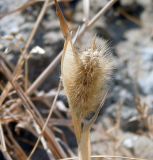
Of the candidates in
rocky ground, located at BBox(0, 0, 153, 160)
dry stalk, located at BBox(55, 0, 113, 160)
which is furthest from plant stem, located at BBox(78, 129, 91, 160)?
rocky ground, located at BBox(0, 0, 153, 160)

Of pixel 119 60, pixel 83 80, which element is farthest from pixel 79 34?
pixel 119 60

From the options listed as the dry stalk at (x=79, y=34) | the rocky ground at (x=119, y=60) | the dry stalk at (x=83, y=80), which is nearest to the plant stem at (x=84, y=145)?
the dry stalk at (x=83, y=80)

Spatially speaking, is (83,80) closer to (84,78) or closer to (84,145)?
(84,78)

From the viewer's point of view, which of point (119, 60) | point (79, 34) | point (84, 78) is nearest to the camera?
point (84, 78)

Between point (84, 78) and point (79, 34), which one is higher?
point (84, 78)

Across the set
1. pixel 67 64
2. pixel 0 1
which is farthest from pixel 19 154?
pixel 0 1

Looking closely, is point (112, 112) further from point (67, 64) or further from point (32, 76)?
point (67, 64)

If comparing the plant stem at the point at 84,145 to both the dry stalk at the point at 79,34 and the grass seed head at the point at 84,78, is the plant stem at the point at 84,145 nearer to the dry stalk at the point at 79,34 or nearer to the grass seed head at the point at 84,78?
the grass seed head at the point at 84,78

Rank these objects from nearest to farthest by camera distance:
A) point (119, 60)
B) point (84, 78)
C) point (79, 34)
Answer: point (84, 78) < point (79, 34) < point (119, 60)

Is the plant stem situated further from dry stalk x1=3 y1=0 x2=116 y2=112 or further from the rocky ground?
the rocky ground
